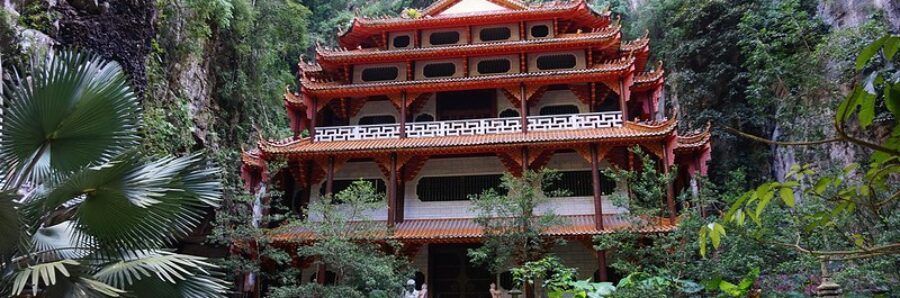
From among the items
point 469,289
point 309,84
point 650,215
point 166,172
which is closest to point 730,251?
point 650,215

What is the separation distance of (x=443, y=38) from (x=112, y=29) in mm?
9485

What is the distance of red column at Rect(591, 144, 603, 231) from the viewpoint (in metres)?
15.0

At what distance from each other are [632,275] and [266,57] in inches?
697

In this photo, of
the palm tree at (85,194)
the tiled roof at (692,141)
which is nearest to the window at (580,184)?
the tiled roof at (692,141)


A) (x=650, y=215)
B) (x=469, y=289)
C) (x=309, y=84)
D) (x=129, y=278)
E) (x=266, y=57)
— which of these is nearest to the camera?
(x=129, y=278)

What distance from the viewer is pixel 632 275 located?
36.1 feet

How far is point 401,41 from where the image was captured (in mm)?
20422

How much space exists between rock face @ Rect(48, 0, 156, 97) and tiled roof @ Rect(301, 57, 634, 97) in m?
4.29

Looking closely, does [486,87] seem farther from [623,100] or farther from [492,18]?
[623,100]

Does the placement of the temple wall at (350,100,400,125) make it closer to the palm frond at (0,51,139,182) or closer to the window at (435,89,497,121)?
the window at (435,89,497,121)

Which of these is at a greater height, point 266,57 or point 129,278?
point 266,57

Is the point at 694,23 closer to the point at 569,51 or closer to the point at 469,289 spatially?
the point at 569,51

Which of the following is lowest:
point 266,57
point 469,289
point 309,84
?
point 469,289


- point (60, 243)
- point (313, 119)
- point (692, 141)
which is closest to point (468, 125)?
point (313, 119)
